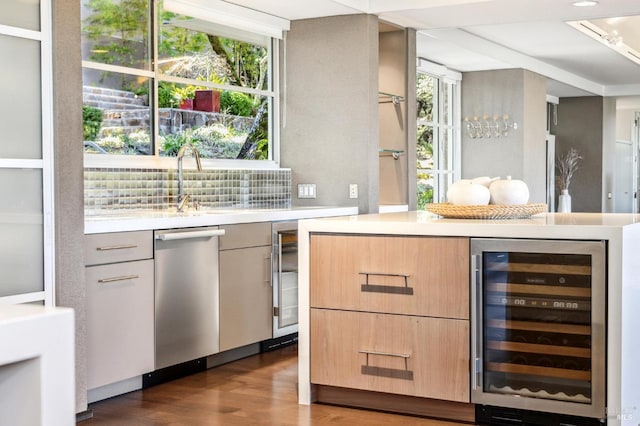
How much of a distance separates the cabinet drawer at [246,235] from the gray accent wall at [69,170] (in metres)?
1.11

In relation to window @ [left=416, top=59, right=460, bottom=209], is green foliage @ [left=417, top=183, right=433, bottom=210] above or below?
below

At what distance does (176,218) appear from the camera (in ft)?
13.4

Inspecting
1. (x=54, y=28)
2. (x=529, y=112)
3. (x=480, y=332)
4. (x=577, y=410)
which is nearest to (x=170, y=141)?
(x=54, y=28)

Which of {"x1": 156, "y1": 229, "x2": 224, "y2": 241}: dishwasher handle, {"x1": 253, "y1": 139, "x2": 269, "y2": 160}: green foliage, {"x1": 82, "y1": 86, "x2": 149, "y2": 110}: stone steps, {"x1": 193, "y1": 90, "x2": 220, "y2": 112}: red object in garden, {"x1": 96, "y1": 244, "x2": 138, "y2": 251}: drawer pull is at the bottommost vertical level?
{"x1": 96, "y1": 244, "x2": 138, "y2": 251}: drawer pull

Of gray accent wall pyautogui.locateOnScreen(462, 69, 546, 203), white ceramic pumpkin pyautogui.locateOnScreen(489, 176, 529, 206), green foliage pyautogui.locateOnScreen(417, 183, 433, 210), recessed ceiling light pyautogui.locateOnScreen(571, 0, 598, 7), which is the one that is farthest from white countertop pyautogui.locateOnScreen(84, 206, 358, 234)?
gray accent wall pyautogui.locateOnScreen(462, 69, 546, 203)

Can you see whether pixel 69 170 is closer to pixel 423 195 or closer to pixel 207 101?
pixel 207 101

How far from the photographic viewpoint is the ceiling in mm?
5398

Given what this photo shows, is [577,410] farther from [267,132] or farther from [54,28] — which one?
[267,132]

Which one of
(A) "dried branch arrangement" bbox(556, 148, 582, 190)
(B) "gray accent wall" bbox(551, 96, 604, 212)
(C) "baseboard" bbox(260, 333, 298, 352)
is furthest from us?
(B) "gray accent wall" bbox(551, 96, 604, 212)

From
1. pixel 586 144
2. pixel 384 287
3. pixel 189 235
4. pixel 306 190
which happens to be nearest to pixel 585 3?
pixel 306 190

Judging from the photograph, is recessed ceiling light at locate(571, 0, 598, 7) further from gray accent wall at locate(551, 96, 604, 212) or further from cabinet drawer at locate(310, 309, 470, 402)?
gray accent wall at locate(551, 96, 604, 212)

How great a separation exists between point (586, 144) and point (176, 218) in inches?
357

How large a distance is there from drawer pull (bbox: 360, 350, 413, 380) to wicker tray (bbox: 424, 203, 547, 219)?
26.6 inches

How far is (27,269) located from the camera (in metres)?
3.25
